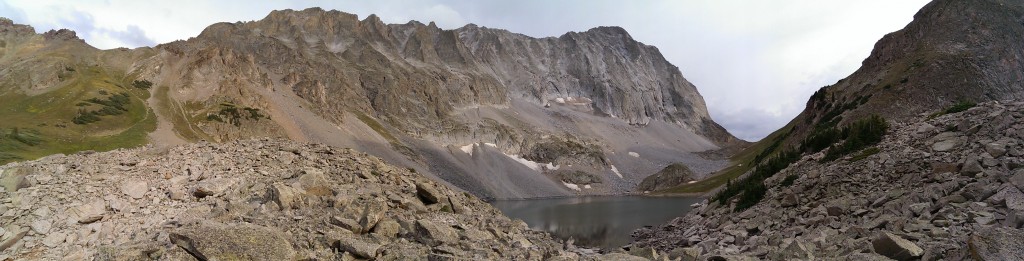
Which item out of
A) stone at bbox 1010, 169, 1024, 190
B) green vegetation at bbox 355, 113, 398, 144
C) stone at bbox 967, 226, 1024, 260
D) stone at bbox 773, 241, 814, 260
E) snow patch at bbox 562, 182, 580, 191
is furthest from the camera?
snow patch at bbox 562, 182, 580, 191

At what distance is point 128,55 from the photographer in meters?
142

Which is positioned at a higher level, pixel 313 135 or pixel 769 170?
pixel 313 135

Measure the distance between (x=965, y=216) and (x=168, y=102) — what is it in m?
131

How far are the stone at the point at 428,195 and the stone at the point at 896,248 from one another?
15.8 meters

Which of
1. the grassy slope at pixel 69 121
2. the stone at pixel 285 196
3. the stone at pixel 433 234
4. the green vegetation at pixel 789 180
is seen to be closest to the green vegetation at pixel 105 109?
the grassy slope at pixel 69 121

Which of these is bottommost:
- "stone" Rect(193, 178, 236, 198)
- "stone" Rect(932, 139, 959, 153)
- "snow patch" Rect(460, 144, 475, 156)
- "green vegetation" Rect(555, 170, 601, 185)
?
"green vegetation" Rect(555, 170, 601, 185)

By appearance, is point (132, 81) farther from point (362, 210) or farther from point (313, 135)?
point (362, 210)

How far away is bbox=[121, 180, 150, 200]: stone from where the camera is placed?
18156 mm

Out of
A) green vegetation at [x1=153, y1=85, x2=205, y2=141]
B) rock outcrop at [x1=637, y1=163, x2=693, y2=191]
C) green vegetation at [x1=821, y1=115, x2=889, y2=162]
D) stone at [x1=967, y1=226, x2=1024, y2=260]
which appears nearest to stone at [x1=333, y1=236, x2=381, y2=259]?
stone at [x1=967, y1=226, x2=1024, y2=260]

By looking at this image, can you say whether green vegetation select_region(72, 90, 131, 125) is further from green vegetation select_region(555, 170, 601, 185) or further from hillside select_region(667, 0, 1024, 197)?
green vegetation select_region(555, 170, 601, 185)

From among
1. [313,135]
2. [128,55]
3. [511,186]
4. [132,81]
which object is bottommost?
[511,186]

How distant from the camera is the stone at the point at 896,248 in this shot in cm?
1453

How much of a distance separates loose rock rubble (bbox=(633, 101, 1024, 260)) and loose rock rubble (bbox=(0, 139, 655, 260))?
899cm

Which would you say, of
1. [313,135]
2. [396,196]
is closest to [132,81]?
[313,135]
